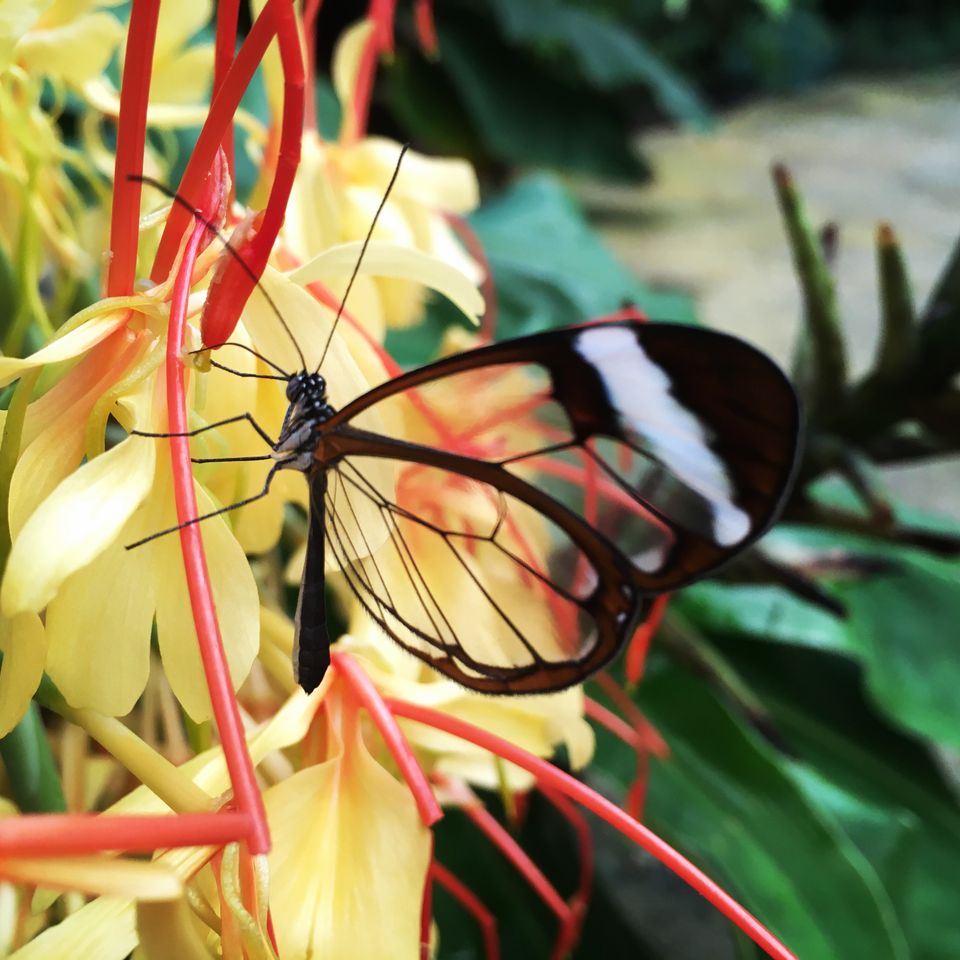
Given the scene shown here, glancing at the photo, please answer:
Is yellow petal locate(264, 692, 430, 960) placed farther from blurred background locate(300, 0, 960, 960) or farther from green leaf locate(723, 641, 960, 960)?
green leaf locate(723, 641, 960, 960)

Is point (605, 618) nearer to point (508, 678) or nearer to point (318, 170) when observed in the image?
point (508, 678)

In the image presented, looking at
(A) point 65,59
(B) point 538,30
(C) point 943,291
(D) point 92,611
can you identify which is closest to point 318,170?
(A) point 65,59

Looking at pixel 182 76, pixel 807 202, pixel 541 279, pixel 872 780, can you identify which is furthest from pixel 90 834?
pixel 807 202

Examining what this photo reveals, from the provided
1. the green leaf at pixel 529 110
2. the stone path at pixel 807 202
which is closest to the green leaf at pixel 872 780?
the stone path at pixel 807 202

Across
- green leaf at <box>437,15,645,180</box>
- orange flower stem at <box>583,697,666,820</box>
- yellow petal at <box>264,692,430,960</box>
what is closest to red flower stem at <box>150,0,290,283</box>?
yellow petal at <box>264,692,430,960</box>

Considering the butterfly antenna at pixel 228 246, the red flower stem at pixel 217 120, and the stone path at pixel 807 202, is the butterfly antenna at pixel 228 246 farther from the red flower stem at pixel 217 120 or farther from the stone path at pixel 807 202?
the stone path at pixel 807 202
